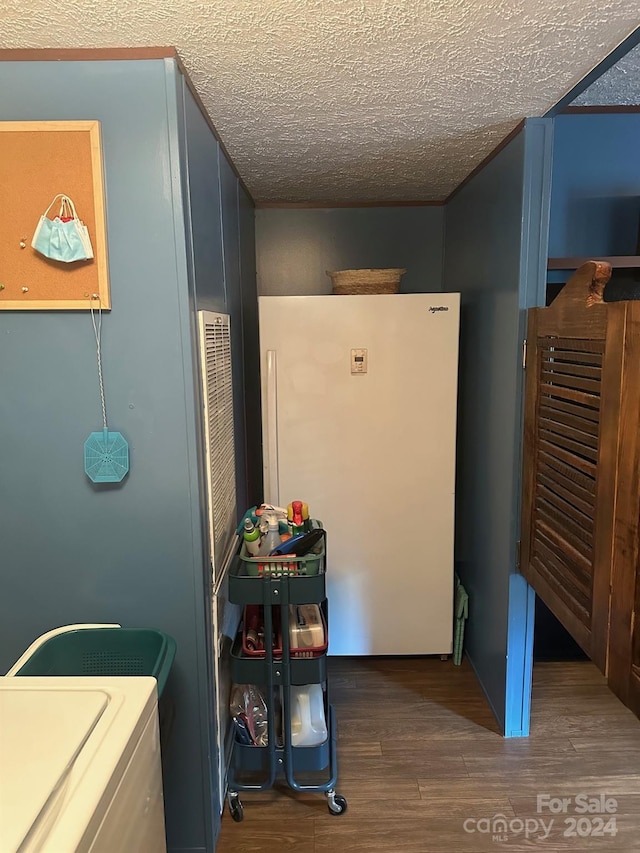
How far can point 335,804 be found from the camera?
1.88m

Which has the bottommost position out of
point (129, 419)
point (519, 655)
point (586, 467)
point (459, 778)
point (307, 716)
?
point (459, 778)

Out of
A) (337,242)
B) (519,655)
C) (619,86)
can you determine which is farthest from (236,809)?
(619,86)

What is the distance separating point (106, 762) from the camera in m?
0.96

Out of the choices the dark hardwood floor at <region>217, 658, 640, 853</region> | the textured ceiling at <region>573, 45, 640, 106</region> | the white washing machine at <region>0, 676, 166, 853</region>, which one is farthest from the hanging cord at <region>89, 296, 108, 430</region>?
the textured ceiling at <region>573, 45, 640, 106</region>

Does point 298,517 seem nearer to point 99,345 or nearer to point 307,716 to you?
point 307,716

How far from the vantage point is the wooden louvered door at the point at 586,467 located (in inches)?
50.9

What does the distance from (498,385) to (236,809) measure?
169 cm

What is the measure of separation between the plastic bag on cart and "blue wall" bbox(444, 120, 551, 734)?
0.89 metres

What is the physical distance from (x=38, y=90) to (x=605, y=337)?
145cm

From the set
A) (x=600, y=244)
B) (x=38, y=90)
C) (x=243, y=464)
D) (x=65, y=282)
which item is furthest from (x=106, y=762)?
(x=600, y=244)

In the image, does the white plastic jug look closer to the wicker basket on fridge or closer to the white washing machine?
the white washing machine

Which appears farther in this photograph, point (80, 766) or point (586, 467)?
point (586, 467)

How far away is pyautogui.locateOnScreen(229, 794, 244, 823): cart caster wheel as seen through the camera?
1867mm

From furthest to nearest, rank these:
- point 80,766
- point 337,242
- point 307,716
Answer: point 337,242 < point 307,716 < point 80,766
